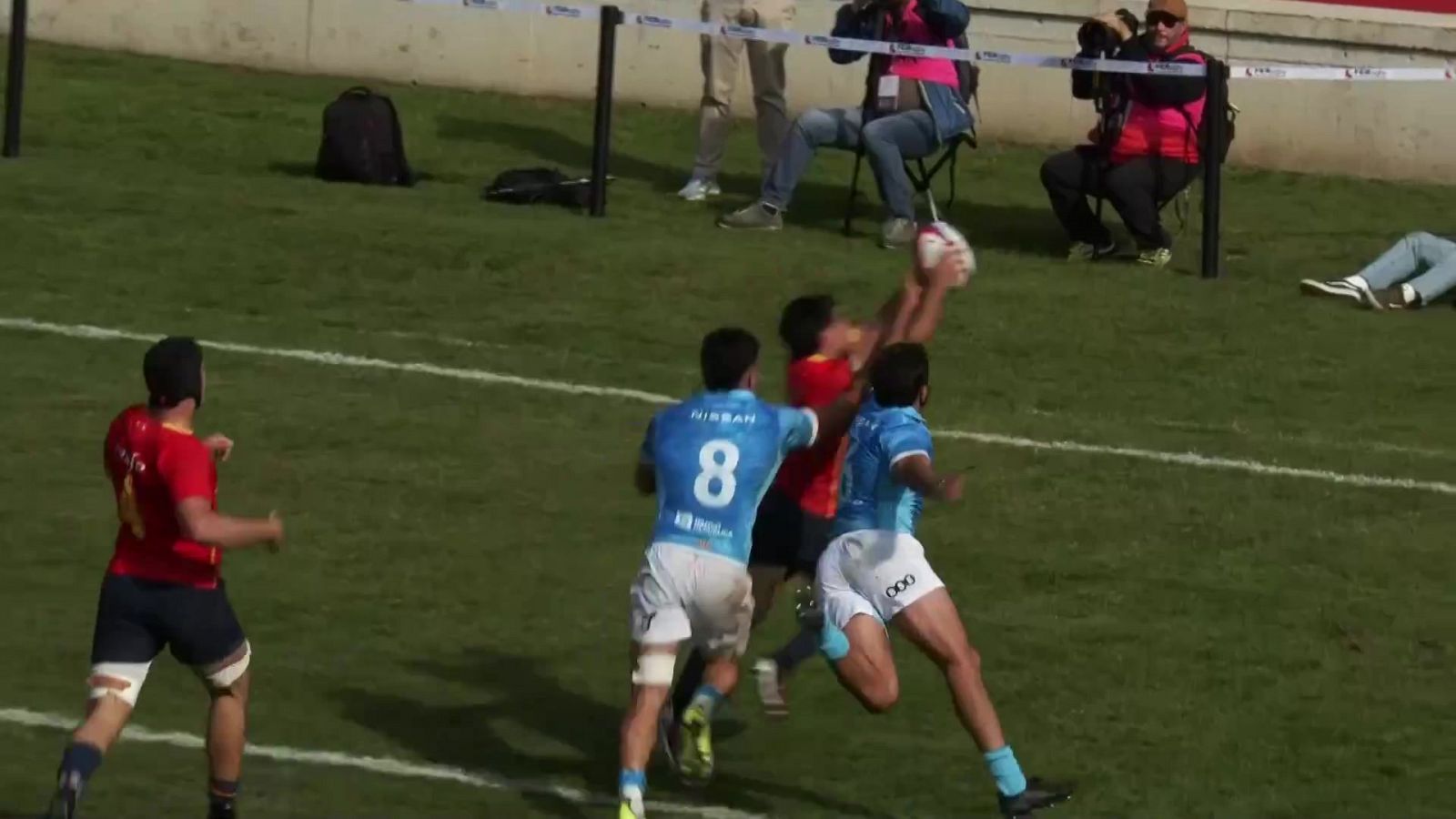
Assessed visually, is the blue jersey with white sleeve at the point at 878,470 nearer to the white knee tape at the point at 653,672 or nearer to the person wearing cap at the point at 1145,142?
the white knee tape at the point at 653,672

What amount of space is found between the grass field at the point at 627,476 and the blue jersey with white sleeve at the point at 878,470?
1.05 meters

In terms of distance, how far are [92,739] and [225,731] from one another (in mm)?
443

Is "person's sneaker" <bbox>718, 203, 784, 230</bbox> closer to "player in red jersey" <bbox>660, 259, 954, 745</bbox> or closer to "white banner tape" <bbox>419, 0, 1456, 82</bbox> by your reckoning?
"white banner tape" <bbox>419, 0, 1456, 82</bbox>

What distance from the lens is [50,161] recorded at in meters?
17.2

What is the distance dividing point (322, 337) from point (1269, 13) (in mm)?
7951

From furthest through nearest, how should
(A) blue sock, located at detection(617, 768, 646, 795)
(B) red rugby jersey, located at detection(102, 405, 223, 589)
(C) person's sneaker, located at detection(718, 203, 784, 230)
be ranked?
(C) person's sneaker, located at detection(718, 203, 784, 230)
(A) blue sock, located at detection(617, 768, 646, 795)
(B) red rugby jersey, located at detection(102, 405, 223, 589)

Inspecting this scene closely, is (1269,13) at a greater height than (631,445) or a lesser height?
greater

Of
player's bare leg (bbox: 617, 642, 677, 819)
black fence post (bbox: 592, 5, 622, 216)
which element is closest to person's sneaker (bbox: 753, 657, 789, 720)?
player's bare leg (bbox: 617, 642, 677, 819)

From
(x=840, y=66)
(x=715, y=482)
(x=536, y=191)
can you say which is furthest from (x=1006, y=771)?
(x=840, y=66)

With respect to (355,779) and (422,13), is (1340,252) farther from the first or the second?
(355,779)

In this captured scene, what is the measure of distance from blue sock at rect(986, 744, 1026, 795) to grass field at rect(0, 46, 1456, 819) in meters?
0.52

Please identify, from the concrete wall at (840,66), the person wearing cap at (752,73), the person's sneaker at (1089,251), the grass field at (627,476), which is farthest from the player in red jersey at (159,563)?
the concrete wall at (840,66)

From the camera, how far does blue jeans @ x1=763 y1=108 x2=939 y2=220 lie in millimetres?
15867

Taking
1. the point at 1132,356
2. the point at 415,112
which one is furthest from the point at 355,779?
the point at 415,112
